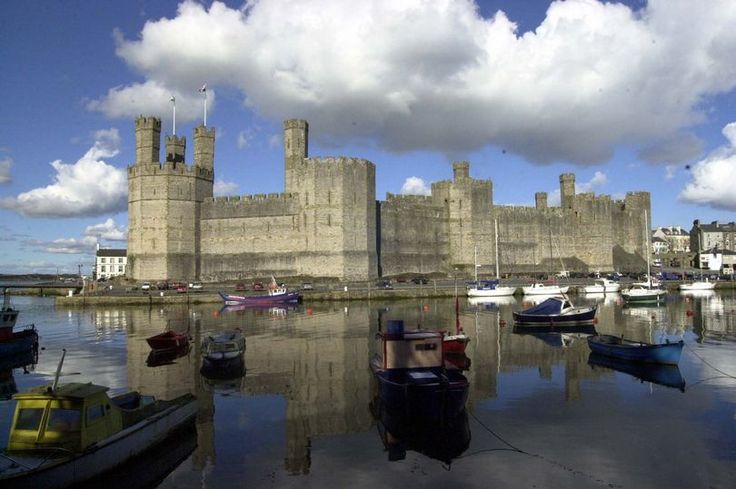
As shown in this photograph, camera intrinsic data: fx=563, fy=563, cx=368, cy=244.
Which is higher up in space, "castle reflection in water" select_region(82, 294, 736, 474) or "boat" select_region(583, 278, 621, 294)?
"boat" select_region(583, 278, 621, 294)

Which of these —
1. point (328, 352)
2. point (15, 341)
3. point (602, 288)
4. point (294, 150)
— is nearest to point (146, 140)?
point (294, 150)

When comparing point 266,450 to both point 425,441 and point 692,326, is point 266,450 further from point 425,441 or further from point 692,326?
point 692,326

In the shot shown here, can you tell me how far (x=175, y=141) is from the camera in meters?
52.0

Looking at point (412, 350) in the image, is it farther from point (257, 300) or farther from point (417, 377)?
point (257, 300)

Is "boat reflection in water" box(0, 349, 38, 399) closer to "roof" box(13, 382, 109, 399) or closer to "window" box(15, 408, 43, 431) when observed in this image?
"roof" box(13, 382, 109, 399)

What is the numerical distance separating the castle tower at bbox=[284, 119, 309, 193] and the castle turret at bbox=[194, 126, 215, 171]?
27.0 feet

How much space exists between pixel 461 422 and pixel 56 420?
7.20 meters

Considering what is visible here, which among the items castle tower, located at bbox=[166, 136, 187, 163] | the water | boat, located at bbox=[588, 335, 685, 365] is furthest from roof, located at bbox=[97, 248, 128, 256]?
boat, located at bbox=[588, 335, 685, 365]

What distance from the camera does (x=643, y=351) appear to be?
17.0 m

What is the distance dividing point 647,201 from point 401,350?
6473cm

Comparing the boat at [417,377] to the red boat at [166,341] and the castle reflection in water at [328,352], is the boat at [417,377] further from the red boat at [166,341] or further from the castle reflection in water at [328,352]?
the red boat at [166,341]

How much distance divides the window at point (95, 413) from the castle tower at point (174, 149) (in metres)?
45.8

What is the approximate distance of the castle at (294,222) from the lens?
4775cm

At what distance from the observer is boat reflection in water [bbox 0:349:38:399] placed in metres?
15.6
